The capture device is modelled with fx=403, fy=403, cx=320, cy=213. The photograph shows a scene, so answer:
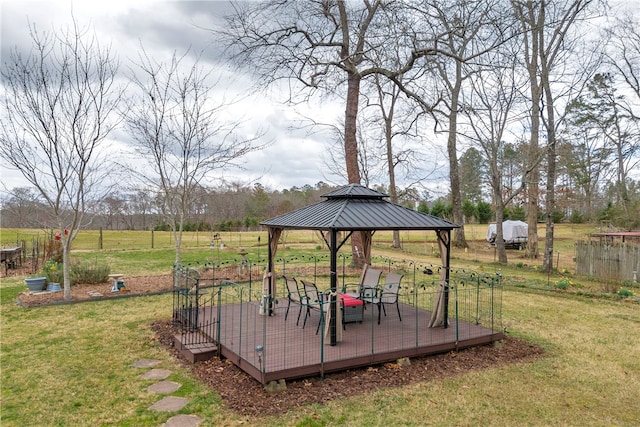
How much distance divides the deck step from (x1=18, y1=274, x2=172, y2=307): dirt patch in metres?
4.55

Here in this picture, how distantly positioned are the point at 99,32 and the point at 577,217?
41735mm

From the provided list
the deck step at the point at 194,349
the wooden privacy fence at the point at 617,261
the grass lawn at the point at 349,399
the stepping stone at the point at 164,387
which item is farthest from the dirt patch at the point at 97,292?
the wooden privacy fence at the point at 617,261

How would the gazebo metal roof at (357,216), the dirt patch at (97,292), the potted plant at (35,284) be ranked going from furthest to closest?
the potted plant at (35,284) < the dirt patch at (97,292) < the gazebo metal roof at (357,216)

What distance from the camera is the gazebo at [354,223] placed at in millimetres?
A: 5723

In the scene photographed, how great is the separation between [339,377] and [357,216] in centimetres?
239

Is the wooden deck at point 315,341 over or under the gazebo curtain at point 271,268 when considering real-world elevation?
under

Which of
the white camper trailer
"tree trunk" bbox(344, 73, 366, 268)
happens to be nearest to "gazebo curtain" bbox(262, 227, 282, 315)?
"tree trunk" bbox(344, 73, 366, 268)

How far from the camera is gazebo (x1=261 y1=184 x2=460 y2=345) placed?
→ 5723 mm

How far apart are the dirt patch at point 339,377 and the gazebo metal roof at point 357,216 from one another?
1.94 meters

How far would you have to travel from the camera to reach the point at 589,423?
4090 mm

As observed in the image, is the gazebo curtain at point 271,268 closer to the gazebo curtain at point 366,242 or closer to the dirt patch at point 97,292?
the gazebo curtain at point 366,242

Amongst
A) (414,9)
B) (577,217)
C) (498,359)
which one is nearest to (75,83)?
(414,9)

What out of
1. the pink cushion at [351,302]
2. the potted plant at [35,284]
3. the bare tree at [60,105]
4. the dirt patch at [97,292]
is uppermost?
the bare tree at [60,105]

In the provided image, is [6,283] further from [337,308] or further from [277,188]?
[277,188]
